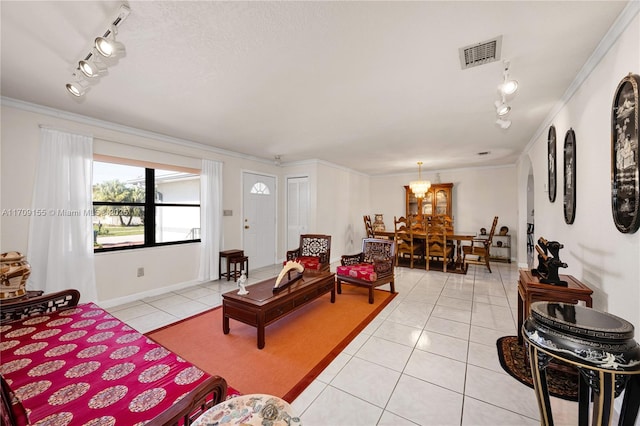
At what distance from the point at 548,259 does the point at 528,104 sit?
1905 millimetres

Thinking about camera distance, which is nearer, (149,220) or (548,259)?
(548,259)

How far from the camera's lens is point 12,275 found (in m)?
2.14

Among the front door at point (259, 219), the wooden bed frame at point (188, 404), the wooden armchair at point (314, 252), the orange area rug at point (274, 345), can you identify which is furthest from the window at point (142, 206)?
the wooden bed frame at point (188, 404)

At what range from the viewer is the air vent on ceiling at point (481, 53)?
181 centimetres

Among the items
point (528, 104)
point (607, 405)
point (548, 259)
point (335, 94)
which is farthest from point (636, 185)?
point (335, 94)

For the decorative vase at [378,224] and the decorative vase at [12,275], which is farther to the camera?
the decorative vase at [378,224]

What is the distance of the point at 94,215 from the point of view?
345 cm

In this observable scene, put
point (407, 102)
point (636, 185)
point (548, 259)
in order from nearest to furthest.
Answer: point (636, 185), point (548, 259), point (407, 102)

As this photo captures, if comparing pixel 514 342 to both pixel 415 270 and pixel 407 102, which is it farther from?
pixel 415 270

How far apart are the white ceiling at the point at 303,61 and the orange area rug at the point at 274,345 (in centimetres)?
254

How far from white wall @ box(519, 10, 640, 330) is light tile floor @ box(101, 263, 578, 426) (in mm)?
878

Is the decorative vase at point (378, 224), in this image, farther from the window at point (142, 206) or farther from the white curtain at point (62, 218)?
the white curtain at point (62, 218)

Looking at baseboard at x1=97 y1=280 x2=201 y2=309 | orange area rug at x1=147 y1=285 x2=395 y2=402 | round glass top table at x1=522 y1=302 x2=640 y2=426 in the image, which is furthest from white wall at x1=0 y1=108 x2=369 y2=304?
round glass top table at x1=522 y1=302 x2=640 y2=426

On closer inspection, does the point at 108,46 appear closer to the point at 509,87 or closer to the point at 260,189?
the point at 509,87
